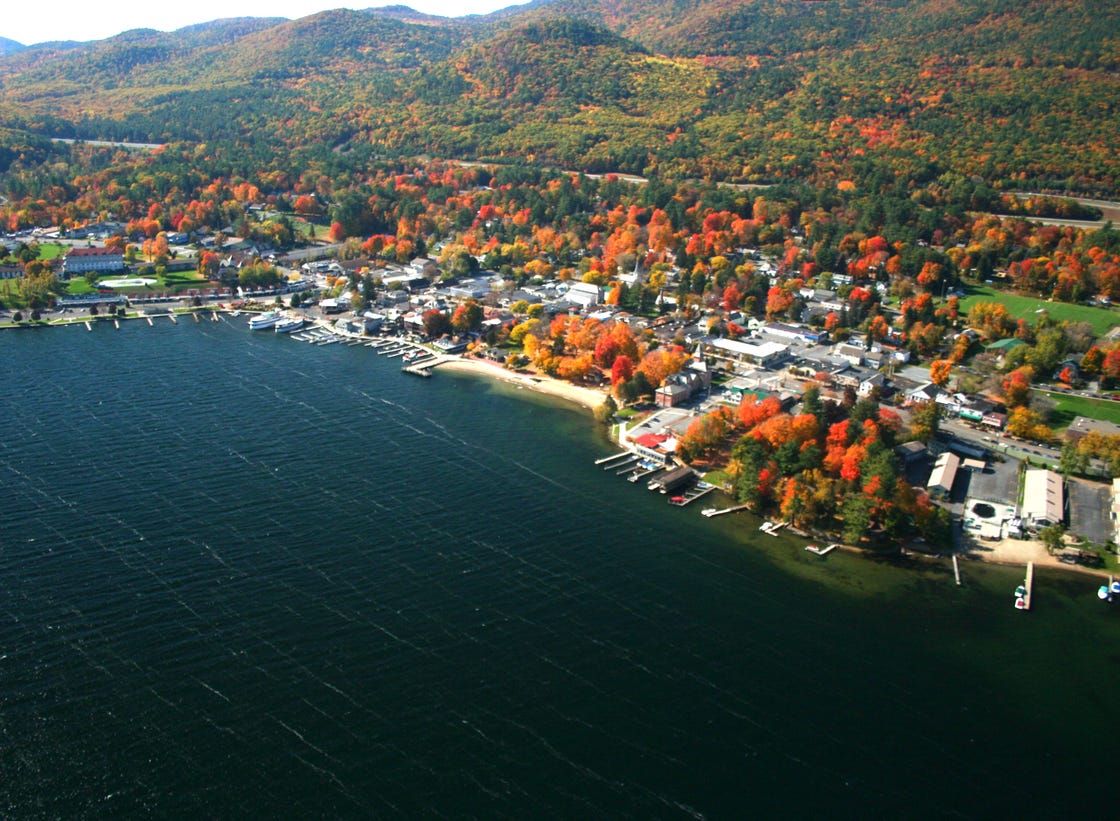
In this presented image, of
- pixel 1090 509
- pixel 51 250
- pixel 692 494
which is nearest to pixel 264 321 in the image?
pixel 51 250

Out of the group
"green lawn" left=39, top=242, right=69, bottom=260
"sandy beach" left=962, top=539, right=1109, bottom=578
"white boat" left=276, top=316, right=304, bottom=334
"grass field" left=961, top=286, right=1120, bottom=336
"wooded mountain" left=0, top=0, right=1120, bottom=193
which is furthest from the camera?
"wooded mountain" left=0, top=0, right=1120, bottom=193

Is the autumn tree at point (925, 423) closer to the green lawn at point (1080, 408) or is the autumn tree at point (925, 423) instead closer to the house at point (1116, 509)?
the house at point (1116, 509)

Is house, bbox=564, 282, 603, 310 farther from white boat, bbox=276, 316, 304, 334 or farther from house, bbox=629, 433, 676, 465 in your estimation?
house, bbox=629, 433, 676, 465

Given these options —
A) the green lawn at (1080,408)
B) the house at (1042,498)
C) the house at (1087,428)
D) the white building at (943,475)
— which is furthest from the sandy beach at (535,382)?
the green lawn at (1080,408)

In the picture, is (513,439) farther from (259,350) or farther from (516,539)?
(259,350)

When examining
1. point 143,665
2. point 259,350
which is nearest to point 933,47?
point 259,350

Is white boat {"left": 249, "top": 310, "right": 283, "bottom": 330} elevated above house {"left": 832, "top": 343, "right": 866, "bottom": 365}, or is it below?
above

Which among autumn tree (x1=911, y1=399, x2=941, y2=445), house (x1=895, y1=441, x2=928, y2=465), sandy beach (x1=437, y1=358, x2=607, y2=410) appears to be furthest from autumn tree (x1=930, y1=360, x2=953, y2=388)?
sandy beach (x1=437, y1=358, x2=607, y2=410)
